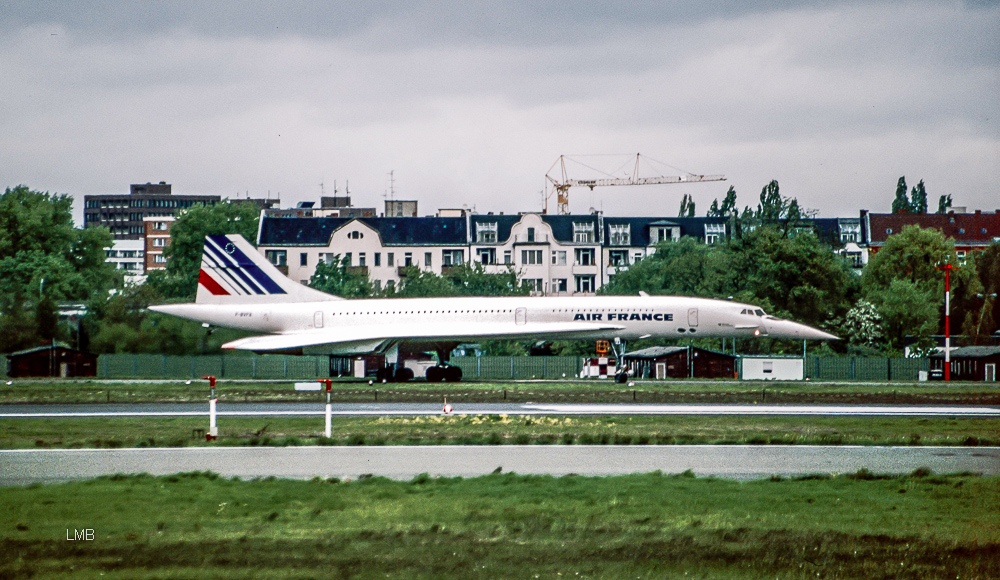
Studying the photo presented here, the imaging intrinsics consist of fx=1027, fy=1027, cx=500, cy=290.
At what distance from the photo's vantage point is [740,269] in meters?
72.5

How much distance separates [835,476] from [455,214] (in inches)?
3819

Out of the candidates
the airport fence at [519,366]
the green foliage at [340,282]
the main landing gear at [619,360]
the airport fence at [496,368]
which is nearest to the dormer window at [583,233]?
the green foliage at [340,282]

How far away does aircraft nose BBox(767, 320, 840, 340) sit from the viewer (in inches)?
1617

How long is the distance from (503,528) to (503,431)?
391 inches

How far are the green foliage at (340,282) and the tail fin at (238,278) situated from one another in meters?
31.4

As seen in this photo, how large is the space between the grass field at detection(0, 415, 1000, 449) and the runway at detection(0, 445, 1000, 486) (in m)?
0.80

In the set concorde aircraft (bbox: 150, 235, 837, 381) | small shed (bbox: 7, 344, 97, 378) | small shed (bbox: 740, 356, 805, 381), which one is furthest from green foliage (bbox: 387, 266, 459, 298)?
→ small shed (bbox: 7, 344, 97, 378)

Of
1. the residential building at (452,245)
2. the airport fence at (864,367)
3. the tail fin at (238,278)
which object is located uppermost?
the residential building at (452,245)

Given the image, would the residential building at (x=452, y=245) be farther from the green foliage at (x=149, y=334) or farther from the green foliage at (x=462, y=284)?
the green foliage at (x=149, y=334)

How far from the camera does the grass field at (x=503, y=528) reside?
788 cm

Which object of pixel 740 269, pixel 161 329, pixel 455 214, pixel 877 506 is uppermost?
pixel 455 214

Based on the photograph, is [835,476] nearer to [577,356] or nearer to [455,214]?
[577,356]

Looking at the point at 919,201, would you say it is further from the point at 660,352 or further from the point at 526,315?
the point at 526,315

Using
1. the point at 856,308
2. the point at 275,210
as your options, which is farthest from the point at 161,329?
the point at 275,210
